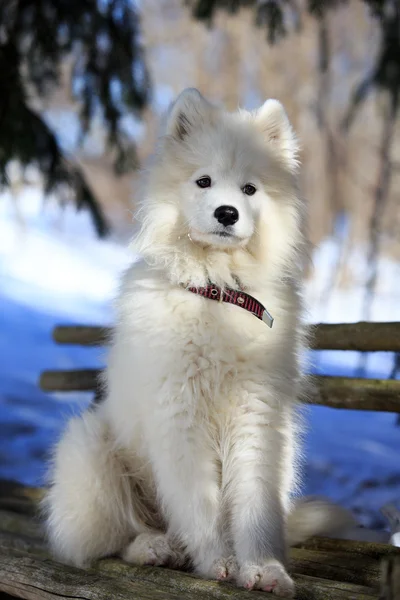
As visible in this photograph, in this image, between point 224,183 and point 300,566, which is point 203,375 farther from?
point 300,566

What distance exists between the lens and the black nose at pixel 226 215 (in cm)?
221

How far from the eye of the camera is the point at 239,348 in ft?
7.47

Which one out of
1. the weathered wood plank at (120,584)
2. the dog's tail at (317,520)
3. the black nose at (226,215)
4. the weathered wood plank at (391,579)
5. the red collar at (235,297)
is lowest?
the weathered wood plank at (120,584)

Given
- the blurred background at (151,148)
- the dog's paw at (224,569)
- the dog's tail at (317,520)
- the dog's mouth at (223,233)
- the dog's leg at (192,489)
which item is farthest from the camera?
the blurred background at (151,148)

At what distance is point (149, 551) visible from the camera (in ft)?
7.50

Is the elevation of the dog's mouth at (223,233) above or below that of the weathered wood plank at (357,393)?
above

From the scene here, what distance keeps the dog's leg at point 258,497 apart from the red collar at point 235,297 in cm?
31

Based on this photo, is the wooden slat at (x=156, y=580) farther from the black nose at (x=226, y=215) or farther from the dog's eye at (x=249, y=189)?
the dog's eye at (x=249, y=189)

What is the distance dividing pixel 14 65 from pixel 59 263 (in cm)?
486

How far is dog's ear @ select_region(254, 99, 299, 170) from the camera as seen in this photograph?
255 cm

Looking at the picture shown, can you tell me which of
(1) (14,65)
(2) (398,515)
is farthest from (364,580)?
(1) (14,65)

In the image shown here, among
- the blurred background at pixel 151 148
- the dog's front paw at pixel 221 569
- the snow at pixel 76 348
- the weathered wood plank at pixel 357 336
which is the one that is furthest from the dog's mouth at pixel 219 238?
the snow at pixel 76 348

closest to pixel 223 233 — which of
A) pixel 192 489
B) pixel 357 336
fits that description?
pixel 192 489

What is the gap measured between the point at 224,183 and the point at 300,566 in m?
1.35
